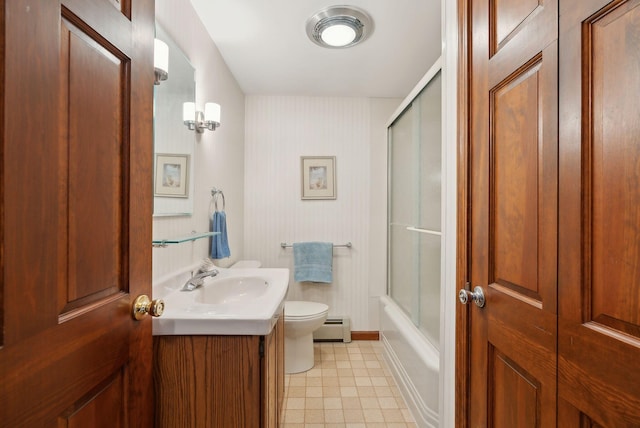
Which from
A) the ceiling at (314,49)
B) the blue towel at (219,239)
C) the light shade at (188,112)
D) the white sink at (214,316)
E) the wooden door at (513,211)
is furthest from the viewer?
the blue towel at (219,239)

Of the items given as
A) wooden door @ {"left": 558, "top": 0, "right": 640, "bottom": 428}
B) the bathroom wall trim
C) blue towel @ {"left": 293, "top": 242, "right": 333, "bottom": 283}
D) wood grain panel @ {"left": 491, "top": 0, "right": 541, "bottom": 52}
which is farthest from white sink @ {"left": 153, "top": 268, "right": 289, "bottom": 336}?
the bathroom wall trim

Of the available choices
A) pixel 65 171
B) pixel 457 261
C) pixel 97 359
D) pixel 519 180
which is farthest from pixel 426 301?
pixel 65 171

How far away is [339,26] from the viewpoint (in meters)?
1.83

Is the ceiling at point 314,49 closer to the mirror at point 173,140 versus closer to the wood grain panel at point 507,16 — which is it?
the mirror at point 173,140

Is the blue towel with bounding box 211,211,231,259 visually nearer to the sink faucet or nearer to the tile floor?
the sink faucet

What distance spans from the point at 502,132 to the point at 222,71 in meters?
1.98

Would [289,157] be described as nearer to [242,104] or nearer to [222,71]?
[242,104]

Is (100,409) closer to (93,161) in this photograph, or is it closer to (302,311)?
(93,161)

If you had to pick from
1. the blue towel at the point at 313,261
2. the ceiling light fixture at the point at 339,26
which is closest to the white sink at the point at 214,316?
the blue towel at the point at 313,261

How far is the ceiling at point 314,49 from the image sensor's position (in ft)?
5.57

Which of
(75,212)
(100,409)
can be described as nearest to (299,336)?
(100,409)

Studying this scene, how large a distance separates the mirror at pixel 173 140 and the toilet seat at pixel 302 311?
1.10 metres

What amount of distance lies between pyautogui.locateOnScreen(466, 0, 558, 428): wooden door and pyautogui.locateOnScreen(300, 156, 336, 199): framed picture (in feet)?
6.27

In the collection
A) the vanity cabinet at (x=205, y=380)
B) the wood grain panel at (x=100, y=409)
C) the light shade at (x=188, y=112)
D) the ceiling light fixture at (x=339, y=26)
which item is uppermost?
the ceiling light fixture at (x=339, y=26)
